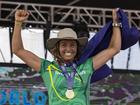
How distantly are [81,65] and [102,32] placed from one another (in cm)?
26

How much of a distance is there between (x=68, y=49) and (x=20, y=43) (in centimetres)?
25

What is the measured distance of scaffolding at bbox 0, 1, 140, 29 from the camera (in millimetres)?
5781

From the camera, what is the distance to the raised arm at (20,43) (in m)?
2.19

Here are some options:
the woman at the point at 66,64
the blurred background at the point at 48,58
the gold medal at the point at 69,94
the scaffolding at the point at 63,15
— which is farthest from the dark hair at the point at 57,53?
the scaffolding at the point at 63,15

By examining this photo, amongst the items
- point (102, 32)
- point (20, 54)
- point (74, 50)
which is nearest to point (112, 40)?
point (102, 32)

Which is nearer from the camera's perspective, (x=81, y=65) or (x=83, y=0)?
(x=81, y=65)

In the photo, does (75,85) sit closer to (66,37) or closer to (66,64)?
(66,64)

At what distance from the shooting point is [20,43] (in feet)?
7.30

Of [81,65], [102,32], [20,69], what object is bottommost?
[20,69]

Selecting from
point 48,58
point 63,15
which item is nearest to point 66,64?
point 48,58

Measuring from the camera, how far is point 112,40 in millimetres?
2305

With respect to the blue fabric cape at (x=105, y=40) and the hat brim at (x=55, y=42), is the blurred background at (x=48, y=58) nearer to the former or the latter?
the blue fabric cape at (x=105, y=40)

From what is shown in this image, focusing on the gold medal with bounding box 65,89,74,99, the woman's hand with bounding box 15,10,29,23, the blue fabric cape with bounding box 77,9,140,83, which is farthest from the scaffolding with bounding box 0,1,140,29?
the gold medal with bounding box 65,89,74,99

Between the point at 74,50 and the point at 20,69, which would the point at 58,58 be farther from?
the point at 20,69
